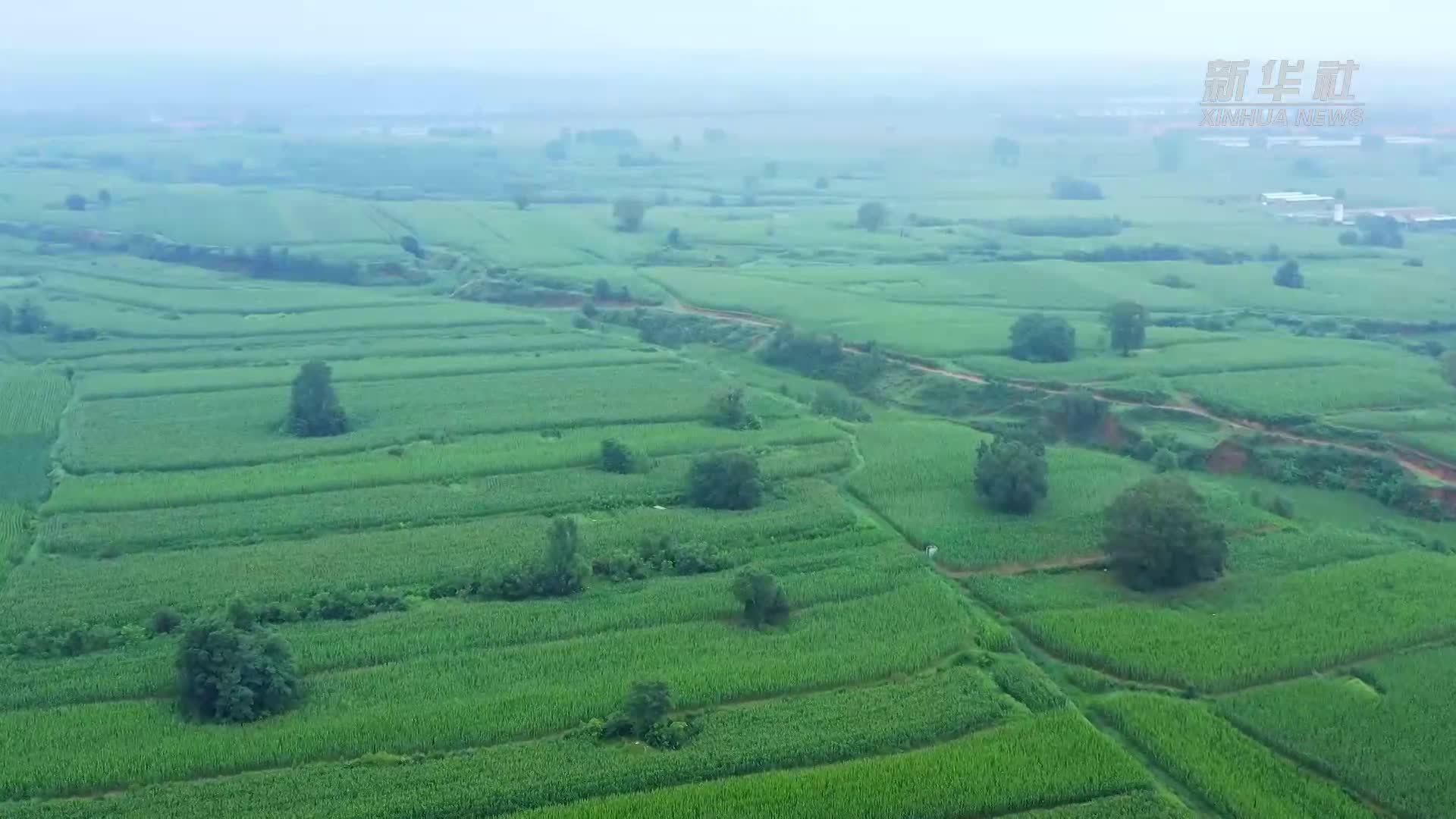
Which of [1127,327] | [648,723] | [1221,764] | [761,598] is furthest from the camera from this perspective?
[1127,327]

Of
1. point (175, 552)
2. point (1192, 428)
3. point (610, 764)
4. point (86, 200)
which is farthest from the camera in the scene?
point (86, 200)

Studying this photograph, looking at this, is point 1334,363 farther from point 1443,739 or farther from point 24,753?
point 24,753

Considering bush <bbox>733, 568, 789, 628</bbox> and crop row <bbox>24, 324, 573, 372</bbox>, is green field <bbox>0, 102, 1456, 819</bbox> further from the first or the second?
crop row <bbox>24, 324, 573, 372</bbox>

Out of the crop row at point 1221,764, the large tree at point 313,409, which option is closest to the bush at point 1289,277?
the crop row at point 1221,764

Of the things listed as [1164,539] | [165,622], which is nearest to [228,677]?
[165,622]

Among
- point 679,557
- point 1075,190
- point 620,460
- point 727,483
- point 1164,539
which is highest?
point 1075,190

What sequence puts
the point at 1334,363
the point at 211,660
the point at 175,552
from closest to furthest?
the point at 211,660
the point at 175,552
the point at 1334,363

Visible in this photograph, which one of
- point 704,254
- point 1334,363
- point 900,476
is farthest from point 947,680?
point 704,254

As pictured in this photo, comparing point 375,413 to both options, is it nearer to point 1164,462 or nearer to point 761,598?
point 761,598

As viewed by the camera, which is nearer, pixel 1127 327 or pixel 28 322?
pixel 1127 327
